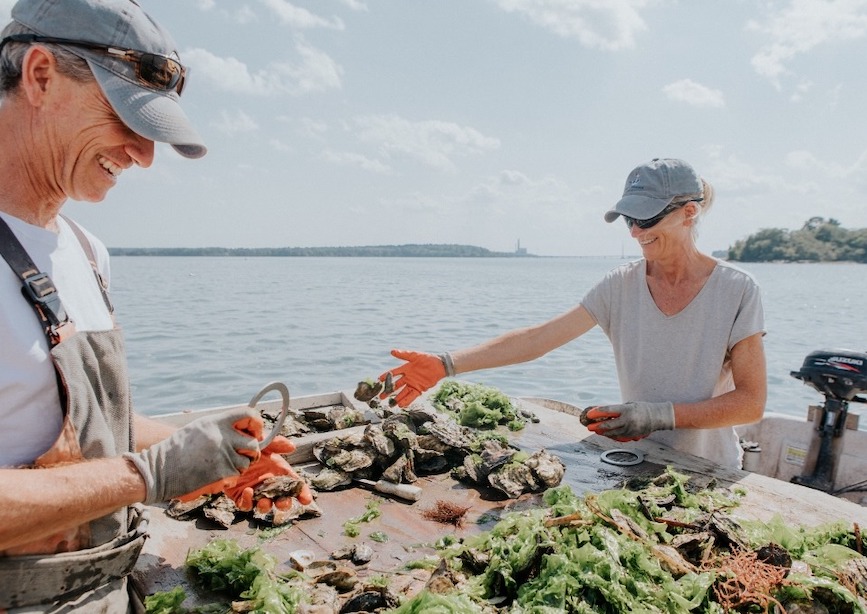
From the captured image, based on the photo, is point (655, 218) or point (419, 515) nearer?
point (419, 515)

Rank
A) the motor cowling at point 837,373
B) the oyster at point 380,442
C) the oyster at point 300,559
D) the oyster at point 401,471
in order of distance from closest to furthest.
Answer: the oyster at point 300,559
the oyster at point 401,471
the oyster at point 380,442
the motor cowling at point 837,373

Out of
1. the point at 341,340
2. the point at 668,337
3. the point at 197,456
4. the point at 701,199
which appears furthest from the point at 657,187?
the point at 341,340

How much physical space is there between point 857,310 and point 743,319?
131 ft

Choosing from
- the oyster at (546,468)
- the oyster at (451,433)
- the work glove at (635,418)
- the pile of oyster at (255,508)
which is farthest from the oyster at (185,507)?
the work glove at (635,418)

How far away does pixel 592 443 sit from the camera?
13.8ft

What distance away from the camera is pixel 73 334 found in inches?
74.5

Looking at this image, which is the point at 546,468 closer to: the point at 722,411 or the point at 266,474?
the point at 722,411

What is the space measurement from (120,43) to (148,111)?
0.74 ft

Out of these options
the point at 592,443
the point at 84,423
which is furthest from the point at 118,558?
the point at 592,443

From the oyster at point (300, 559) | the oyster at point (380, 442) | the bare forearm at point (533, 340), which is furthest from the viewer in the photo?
the bare forearm at point (533, 340)

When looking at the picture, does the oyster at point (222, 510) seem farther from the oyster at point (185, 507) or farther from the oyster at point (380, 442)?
the oyster at point (380, 442)

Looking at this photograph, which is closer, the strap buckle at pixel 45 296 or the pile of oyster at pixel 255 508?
the strap buckle at pixel 45 296

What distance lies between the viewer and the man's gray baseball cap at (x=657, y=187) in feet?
12.9

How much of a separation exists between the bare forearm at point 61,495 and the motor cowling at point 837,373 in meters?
5.71
